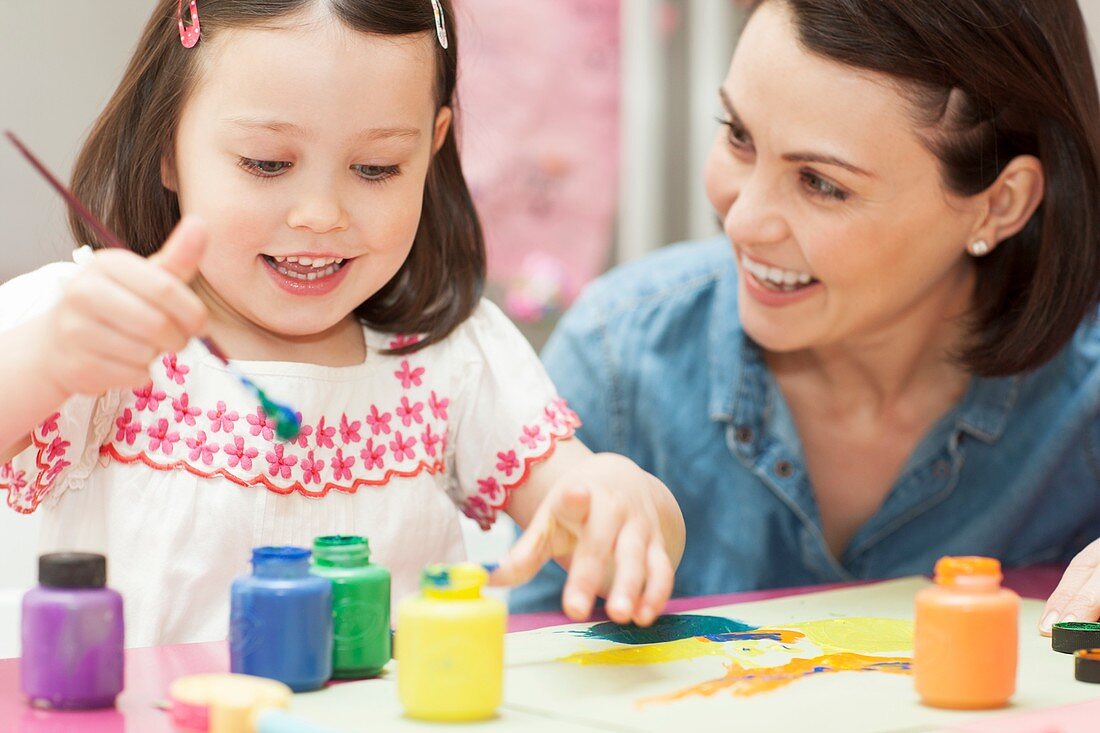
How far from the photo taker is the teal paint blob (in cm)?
103

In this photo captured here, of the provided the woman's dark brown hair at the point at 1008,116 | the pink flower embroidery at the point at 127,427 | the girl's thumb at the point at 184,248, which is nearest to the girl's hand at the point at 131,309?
the girl's thumb at the point at 184,248

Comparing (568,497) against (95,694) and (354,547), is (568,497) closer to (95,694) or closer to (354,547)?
(354,547)

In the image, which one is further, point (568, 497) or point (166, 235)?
point (166, 235)

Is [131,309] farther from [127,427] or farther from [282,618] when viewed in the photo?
[127,427]

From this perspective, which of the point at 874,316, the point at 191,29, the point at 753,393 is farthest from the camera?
the point at 753,393

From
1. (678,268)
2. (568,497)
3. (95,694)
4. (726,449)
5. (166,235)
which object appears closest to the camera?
(95,694)

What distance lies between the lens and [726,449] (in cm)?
162

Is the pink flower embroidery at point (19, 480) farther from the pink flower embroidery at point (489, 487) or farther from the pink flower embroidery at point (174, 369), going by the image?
the pink flower embroidery at point (489, 487)

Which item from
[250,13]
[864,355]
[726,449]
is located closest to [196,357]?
[250,13]

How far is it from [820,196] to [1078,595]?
0.47m

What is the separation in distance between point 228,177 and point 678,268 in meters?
0.77

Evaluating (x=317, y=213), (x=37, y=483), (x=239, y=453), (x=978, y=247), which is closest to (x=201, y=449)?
(x=239, y=453)

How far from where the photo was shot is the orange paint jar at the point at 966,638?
2.69ft

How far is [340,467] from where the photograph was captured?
122 cm
